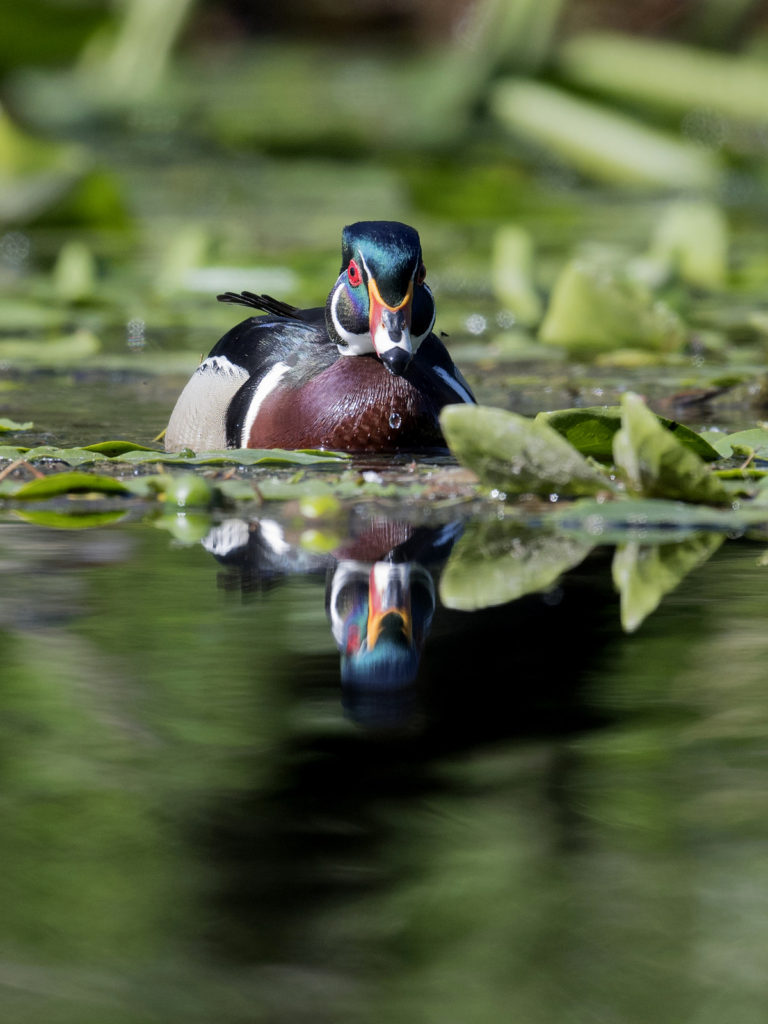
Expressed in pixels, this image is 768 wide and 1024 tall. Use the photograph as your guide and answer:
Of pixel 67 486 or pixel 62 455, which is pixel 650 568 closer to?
pixel 67 486

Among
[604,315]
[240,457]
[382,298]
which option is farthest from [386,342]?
[604,315]

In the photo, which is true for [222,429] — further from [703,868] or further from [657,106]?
[657,106]

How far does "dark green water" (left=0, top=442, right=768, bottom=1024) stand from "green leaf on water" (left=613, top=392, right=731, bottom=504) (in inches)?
22.0

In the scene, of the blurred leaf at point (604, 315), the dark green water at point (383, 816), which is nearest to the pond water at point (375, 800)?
the dark green water at point (383, 816)

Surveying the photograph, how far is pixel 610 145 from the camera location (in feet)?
38.8

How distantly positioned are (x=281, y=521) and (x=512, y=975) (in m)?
2.21

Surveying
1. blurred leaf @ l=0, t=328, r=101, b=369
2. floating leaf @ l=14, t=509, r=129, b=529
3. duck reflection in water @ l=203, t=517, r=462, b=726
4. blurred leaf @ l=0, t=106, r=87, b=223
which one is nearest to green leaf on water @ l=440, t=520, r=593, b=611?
duck reflection in water @ l=203, t=517, r=462, b=726

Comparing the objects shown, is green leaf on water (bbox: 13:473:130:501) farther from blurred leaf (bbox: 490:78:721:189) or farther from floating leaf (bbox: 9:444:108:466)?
blurred leaf (bbox: 490:78:721:189)

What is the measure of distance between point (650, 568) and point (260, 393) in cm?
204

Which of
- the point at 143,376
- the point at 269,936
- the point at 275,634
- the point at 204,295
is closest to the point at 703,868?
the point at 269,936

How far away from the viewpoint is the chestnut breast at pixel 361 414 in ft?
15.4

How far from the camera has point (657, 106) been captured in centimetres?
1270

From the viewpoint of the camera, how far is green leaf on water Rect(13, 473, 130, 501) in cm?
394

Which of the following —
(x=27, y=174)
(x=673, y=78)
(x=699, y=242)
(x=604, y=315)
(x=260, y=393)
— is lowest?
(x=260, y=393)
